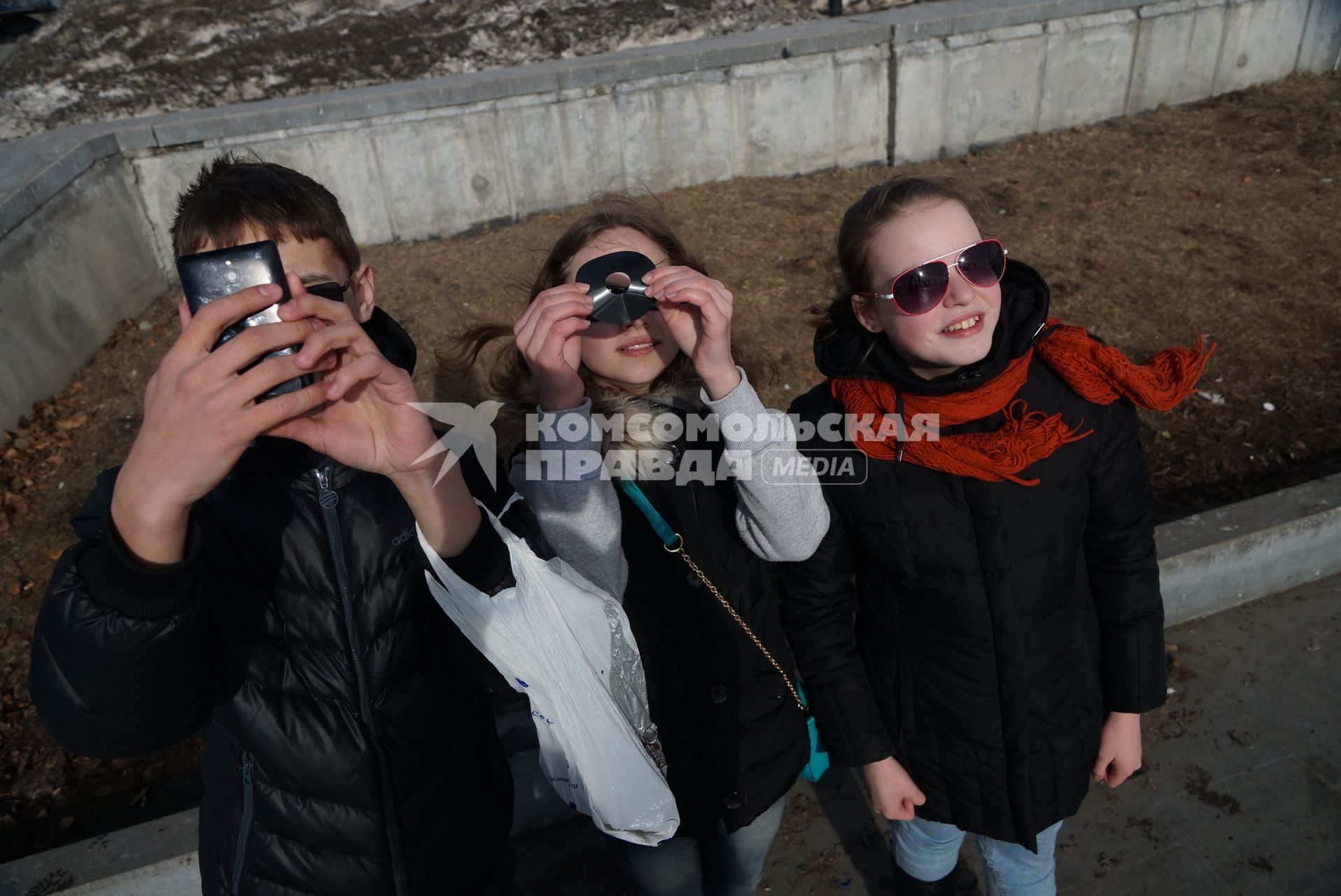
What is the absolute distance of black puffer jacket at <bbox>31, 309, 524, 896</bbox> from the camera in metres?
1.68

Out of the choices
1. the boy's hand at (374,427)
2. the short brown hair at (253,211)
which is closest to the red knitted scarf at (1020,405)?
the boy's hand at (374,427)

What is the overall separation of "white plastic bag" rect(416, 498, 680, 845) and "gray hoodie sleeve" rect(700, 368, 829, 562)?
39 centimetres

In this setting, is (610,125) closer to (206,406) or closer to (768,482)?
(768,482)

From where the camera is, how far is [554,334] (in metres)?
1.74

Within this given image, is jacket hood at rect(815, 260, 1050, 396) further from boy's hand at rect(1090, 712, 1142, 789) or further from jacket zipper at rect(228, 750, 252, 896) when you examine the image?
jacket zipper at rect(228, 750, 252, 896)

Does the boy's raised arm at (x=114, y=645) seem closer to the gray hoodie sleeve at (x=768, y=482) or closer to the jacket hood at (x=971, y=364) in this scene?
the gray hoodie sleeve at (x=768, y=482)

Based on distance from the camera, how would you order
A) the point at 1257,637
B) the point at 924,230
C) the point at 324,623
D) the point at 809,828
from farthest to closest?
1. the point at 1257,637
2. the point at 809,828
3. the point at 924,230
4. the point at 324,623

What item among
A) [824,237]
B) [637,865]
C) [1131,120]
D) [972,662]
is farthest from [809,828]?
[1131,120]

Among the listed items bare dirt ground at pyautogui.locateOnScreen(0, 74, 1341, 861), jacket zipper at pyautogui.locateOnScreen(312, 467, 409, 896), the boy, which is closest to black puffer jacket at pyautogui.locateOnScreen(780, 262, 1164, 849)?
bare dirt ground at pyautogui.locateOnScreen(0, 74, 1341, 861)

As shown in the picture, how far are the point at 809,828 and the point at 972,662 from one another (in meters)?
1.25

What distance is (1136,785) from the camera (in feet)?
10.1

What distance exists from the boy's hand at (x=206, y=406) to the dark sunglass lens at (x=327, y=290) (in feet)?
1.30

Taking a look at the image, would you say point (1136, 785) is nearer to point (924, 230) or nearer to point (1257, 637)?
point (1257, 637)

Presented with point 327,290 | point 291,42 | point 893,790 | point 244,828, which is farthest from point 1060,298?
point 291,42
